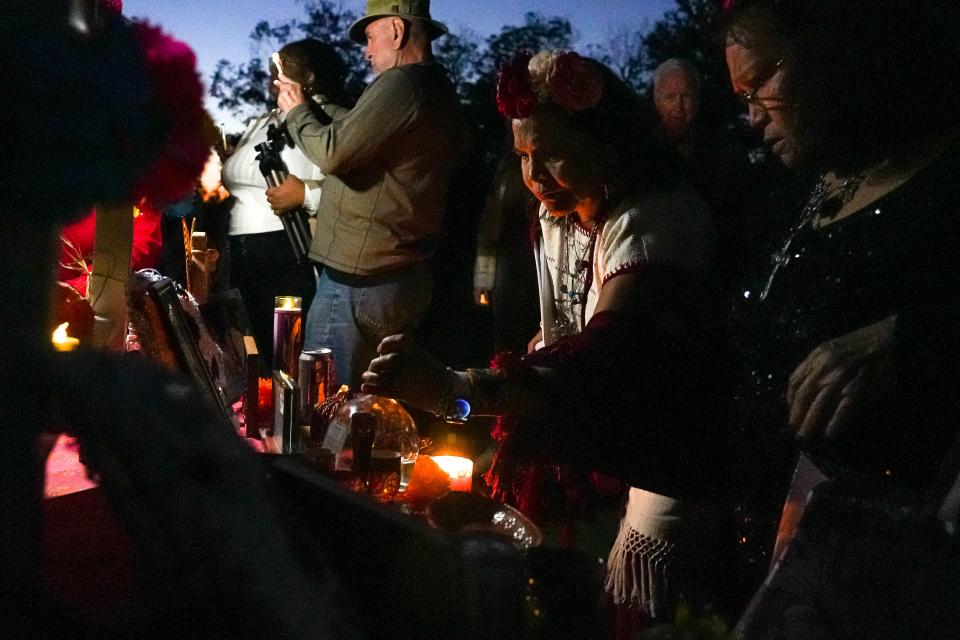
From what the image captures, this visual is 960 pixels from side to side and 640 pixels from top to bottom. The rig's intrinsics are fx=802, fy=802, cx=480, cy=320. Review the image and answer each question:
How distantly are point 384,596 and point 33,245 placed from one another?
17.7 inches

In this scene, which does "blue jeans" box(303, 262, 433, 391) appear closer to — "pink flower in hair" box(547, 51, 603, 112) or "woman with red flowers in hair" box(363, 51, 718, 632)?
"woman with red flowers in hair" box(363, 51, 718, 632)

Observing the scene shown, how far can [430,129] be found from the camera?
10.9 feet

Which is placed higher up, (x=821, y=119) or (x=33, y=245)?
(x=821, y=119)

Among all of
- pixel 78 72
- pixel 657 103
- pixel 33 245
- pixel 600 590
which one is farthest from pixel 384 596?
pixel 657 103

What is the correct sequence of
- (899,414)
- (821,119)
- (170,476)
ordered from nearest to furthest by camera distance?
(170,476), (899,414), (821,119)

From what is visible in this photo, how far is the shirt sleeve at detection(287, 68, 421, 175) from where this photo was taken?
319 cm

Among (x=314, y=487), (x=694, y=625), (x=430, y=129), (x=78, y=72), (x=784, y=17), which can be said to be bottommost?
(x=694, y=625)

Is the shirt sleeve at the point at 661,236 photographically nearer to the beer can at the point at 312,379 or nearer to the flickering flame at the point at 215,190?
the beer can at the point at 312,379

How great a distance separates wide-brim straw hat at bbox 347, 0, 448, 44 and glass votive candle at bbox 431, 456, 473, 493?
2.15m

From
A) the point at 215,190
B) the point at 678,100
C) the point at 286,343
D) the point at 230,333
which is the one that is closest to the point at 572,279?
the point at 286,343

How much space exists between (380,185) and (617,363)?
77.0 inches

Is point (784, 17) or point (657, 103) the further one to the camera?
point (657, 103)

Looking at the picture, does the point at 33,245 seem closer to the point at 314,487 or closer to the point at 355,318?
the point at 314,487

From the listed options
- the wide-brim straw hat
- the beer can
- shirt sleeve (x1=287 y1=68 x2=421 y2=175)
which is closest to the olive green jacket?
shirt sleeve (x1=287 y1=68 x2=421 y2=175)
